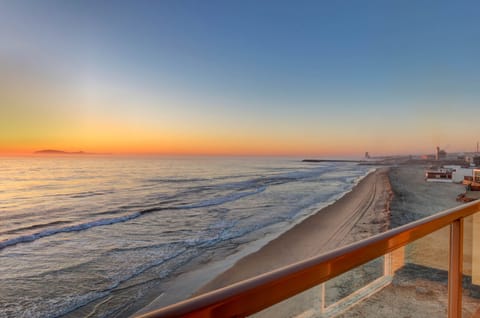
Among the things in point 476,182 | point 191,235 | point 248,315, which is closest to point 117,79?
point 191,235

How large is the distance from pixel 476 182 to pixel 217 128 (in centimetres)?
1961

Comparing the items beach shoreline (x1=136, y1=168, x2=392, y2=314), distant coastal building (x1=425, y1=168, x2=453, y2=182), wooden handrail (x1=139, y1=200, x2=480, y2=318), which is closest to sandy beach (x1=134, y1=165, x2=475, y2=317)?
beach shoreline (x1=136, y1=168, x2=392, y2=314)

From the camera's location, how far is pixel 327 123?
91.0 ft

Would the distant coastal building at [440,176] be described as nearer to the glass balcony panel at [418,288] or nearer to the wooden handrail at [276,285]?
the glass balcony panel at [418,288]

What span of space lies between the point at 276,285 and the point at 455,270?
1481 millimetres

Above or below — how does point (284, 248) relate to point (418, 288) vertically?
below

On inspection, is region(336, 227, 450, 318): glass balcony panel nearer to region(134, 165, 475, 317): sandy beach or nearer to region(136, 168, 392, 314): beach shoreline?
region(134, 165, 475, 317): sandy beach

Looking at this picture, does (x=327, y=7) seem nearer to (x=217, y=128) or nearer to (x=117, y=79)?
(x=117, y=79)

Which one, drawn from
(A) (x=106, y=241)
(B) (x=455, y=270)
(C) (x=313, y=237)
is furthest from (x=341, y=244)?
(B) (x=455, y=270)

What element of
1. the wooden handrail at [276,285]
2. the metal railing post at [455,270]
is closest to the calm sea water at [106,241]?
the metal railing post at [455,270]

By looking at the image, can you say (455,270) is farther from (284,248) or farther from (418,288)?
(284,248)

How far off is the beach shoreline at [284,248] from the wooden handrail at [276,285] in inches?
179

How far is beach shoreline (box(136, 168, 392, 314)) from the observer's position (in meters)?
5.61

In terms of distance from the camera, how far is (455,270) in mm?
1577
